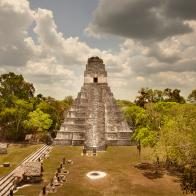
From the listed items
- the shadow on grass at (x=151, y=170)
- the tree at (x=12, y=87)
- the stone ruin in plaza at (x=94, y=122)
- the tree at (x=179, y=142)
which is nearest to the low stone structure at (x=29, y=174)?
the shadow on grass at (x=151, y=170)

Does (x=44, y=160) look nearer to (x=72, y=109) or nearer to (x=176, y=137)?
(x=72, y=109)

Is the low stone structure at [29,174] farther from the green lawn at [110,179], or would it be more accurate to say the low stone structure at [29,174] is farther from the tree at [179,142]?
the tree at [179,142]

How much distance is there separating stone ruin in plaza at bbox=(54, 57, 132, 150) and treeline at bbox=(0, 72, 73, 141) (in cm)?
565

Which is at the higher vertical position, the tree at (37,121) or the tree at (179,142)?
the tree at (37,121)

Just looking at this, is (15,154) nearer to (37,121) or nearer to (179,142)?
(37,121)

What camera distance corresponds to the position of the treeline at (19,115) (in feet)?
194

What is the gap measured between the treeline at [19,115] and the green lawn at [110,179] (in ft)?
43.3

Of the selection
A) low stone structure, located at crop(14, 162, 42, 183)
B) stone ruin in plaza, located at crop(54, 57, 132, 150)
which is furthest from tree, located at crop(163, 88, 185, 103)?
low stone structure, located at crop(14, 162, 42, 183)

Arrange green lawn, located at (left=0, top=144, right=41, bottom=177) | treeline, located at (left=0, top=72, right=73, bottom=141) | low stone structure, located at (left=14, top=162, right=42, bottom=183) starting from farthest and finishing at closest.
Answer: treeline, located at (left=0, top=72, right=73, bottom=141), green lawn, located at (left=0, top=144, right=41, bottom=177), low stone structure, located at (left=14, top=162, right=42, bottom=183)

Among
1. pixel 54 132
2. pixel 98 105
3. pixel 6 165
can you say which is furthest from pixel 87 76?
pixel 6 165

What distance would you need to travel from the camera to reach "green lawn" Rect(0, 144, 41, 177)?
126ft

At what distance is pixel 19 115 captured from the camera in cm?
5956

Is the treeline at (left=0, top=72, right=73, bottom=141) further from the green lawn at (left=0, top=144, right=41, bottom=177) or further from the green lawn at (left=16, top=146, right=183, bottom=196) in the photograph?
the green lawn at (left=16, top=146, right=183, bottom=196)

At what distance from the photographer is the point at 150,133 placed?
36.2 m
